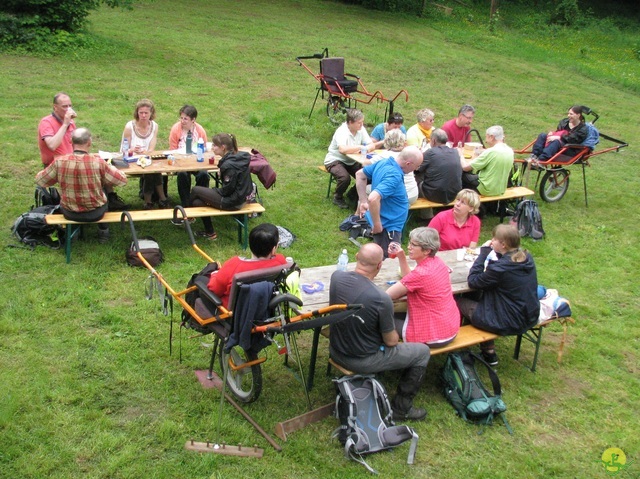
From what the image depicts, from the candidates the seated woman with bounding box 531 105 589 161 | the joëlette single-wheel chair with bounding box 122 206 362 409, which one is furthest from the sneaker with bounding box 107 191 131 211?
the seated woman with bounding box 531 105 589 161

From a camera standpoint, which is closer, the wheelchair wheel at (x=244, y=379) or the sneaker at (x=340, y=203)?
the wheelchair wheel at (x=244, y=379)

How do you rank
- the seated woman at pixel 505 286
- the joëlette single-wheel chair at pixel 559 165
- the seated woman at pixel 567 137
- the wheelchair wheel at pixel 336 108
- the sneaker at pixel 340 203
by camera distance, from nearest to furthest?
the seated woman at pixel 505 286 → the sneaker at pixel 340 203 → the joëlette single-wheel chair at pixel 559 165 → the seated woman at pixel 567 137 → the wheelchair wheel at pixel 336 108

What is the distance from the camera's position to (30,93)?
1194 cm

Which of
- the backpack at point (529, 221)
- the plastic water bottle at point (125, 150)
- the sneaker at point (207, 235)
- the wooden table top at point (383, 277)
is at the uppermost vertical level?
the plastic water bottle at point (125, 150)

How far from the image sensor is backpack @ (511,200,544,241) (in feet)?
27.1

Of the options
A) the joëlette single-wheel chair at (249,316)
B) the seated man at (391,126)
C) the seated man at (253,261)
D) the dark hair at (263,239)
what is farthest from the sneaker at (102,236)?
the seated man at (391,126)

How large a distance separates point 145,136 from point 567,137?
6103 millimetres

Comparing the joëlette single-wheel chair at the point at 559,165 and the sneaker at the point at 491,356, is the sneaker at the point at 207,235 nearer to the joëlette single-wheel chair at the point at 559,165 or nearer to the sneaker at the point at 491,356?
the sneaker at the point at 491,356

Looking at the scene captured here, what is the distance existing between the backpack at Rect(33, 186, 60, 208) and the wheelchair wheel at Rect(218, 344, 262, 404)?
349 centimetres

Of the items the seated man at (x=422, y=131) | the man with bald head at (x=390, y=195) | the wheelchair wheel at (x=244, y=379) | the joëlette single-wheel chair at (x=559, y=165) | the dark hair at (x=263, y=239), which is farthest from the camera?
the joëlette single-wheel chair at (x=559, y=165)

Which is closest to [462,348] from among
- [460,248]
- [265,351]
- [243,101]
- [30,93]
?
[460,248]

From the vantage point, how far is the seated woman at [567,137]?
9.55 metres

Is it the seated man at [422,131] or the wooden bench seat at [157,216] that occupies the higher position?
the seated man at [422,131]

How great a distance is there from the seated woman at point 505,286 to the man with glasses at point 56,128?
4787mm
